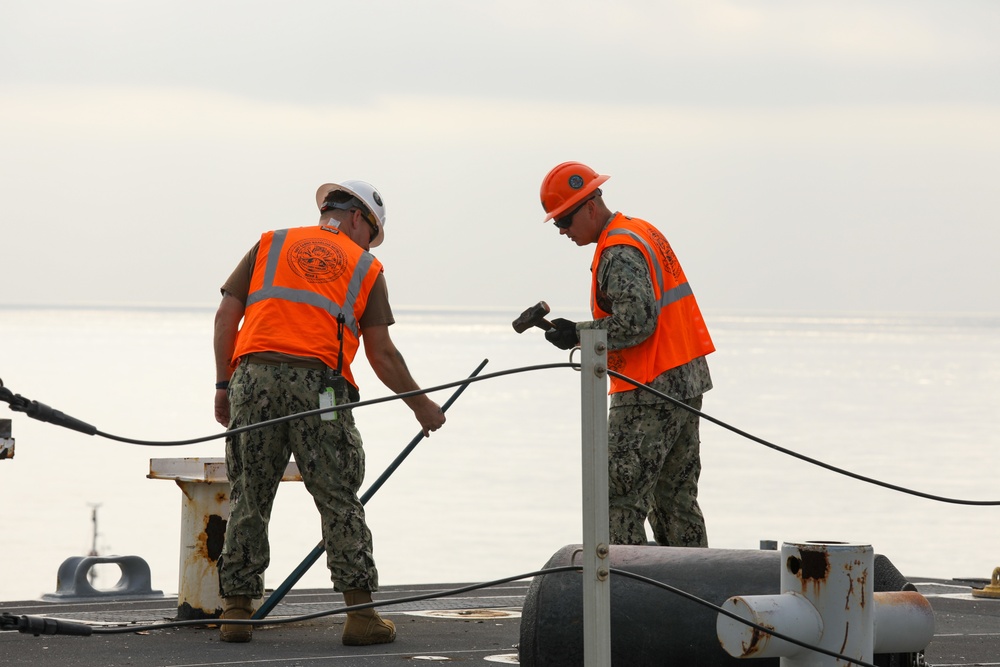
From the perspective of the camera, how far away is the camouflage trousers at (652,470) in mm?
6863

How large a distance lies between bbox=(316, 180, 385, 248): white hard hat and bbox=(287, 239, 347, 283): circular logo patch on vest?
0.94ft

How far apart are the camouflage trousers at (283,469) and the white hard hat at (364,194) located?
2.59 feet

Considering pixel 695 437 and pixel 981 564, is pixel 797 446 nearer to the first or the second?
pixel 981 564

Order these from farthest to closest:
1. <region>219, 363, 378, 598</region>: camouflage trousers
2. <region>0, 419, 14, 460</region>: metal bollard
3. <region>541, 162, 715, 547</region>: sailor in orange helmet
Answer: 1. <region>219, 363, 378, 598</region>: camouflage trousers
2. <region>541, 162, 715, 547</region>: sailor in orange helmet
3. <region>0, 419, 14, 460</region>: metal bollard

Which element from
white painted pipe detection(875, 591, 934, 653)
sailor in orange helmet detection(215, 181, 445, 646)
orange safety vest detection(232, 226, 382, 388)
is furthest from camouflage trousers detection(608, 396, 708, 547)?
white painted pipe detection(875, 591, 934, 653)

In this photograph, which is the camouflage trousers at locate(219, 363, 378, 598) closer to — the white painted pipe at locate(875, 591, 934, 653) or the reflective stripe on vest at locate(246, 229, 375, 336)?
the reflective stripe on vest at locate(246, 229, 375, 336)

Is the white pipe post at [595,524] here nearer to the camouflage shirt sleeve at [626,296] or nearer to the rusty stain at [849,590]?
the rusty stain at [849,590]

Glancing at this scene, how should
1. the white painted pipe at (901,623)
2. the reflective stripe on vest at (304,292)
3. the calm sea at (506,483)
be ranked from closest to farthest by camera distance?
1. the white painted pipe at (901,623)
2. the reflective stripe on vest at (304,292)
3. the calm sea at (506,483)

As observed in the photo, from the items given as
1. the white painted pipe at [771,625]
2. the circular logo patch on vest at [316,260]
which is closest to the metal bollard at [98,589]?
the circular logo patch on vest at [316,260]

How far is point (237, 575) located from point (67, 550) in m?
18.8

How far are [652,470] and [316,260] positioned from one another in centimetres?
163

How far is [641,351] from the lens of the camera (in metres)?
7.12

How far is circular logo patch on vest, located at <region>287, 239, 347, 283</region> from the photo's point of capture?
288 inches

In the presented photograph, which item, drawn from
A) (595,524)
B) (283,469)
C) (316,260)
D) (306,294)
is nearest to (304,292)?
(306,294)
